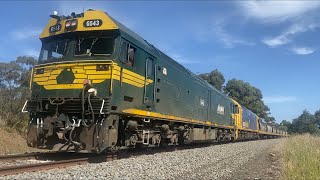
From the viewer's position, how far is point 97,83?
988 centimetres

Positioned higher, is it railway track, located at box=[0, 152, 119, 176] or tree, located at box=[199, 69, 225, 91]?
tree, located at box=[199, 69, 225, 91]

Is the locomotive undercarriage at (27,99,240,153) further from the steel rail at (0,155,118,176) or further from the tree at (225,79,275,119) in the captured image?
the tree at (225,79,275,119)

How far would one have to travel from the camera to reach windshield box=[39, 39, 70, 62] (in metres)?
10.8

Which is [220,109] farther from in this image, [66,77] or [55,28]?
[66,77]

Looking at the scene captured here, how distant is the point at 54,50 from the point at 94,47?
146 centimetres

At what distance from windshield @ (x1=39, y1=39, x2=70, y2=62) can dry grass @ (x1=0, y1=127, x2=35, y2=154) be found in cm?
442

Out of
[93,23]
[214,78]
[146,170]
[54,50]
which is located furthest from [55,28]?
[214,78]

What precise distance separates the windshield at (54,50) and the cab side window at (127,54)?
1.69m

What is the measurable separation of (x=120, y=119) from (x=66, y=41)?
2832 mm

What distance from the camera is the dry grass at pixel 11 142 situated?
548 inches

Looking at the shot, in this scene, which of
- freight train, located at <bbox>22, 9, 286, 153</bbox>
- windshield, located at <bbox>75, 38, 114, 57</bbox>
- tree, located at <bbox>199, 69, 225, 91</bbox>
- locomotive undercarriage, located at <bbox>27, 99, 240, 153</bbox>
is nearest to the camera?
locomotive undercarriage, located at <bbox>27, 99, 240, 153</bbox>

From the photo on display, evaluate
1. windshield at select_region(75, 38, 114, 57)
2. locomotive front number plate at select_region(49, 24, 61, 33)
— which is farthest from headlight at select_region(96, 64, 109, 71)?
locomotive front number plate at select_region(49, 24, 61, 33)

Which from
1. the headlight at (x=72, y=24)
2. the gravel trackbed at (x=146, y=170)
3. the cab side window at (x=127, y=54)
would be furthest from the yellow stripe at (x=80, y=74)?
the gravel trackbed at (x=146, y=170)

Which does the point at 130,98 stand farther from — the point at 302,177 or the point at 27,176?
the point at 302,177
